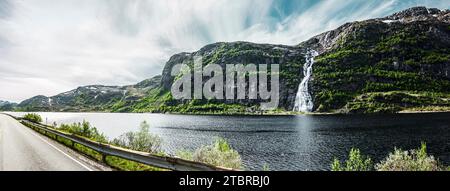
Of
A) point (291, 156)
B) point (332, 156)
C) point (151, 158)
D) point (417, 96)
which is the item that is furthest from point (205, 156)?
point (417, 96)

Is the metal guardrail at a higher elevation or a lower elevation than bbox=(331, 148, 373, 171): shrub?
higher

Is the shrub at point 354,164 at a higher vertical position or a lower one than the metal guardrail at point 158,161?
lower

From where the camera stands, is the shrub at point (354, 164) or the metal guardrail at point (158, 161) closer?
the metal guardrail at point (158, 161)

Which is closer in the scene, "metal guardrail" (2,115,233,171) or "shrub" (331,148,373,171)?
"metal guardrail" (2,115,233,171)

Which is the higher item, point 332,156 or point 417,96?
point 417,96

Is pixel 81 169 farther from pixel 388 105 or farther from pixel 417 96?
pixel 417 96

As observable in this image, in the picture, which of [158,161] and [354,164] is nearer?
[158,161]

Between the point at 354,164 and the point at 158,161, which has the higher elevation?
the point at 158,161
